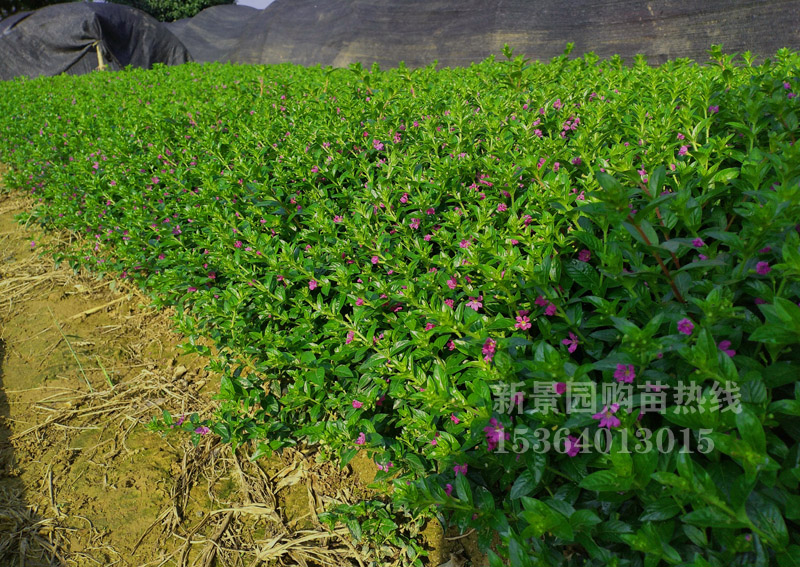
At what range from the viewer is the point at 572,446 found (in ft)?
4.26

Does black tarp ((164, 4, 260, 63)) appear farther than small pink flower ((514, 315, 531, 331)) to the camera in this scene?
Yes

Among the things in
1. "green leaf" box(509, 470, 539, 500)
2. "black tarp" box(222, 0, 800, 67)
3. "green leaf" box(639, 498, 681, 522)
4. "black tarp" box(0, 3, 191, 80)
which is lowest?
"green leaf" box(509, 470, 539, 500)

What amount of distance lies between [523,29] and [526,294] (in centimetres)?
640

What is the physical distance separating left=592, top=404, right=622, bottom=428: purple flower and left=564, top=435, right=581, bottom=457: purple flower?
14cm

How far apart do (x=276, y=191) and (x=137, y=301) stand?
7.59ft

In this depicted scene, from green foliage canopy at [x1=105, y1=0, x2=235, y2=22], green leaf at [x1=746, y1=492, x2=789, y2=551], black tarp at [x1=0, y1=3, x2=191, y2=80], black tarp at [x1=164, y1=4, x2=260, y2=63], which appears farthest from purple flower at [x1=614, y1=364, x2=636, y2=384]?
green foliage canopy at [x1=105, y1=0, x2=235, y2=22]

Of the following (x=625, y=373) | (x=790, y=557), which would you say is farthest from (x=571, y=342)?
(x=790, y=557)

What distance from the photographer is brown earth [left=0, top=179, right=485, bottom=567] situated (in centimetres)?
220

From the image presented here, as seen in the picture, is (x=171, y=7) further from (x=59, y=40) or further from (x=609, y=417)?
(x=609, y=417)

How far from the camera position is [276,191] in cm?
258

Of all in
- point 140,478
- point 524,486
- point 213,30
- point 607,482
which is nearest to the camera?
point 607,482

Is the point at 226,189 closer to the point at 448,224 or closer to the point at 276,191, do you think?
the point at 276,191

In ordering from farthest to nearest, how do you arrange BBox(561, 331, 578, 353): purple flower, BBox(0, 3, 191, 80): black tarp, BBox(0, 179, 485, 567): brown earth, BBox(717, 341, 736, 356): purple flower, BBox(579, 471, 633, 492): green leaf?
BBox(0, 3, 191, 80): black tarp → BBox(0, 179, 485, 567): brown earth → BBox(561, 331, 578, 353): purple flower → BBox(717, 341, 736, 356): purple flower → BBox(579, 471, 633, 492): green leaf

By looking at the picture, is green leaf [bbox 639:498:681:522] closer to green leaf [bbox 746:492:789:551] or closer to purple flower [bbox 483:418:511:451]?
green leaf [bbox 746:492:789:551]
